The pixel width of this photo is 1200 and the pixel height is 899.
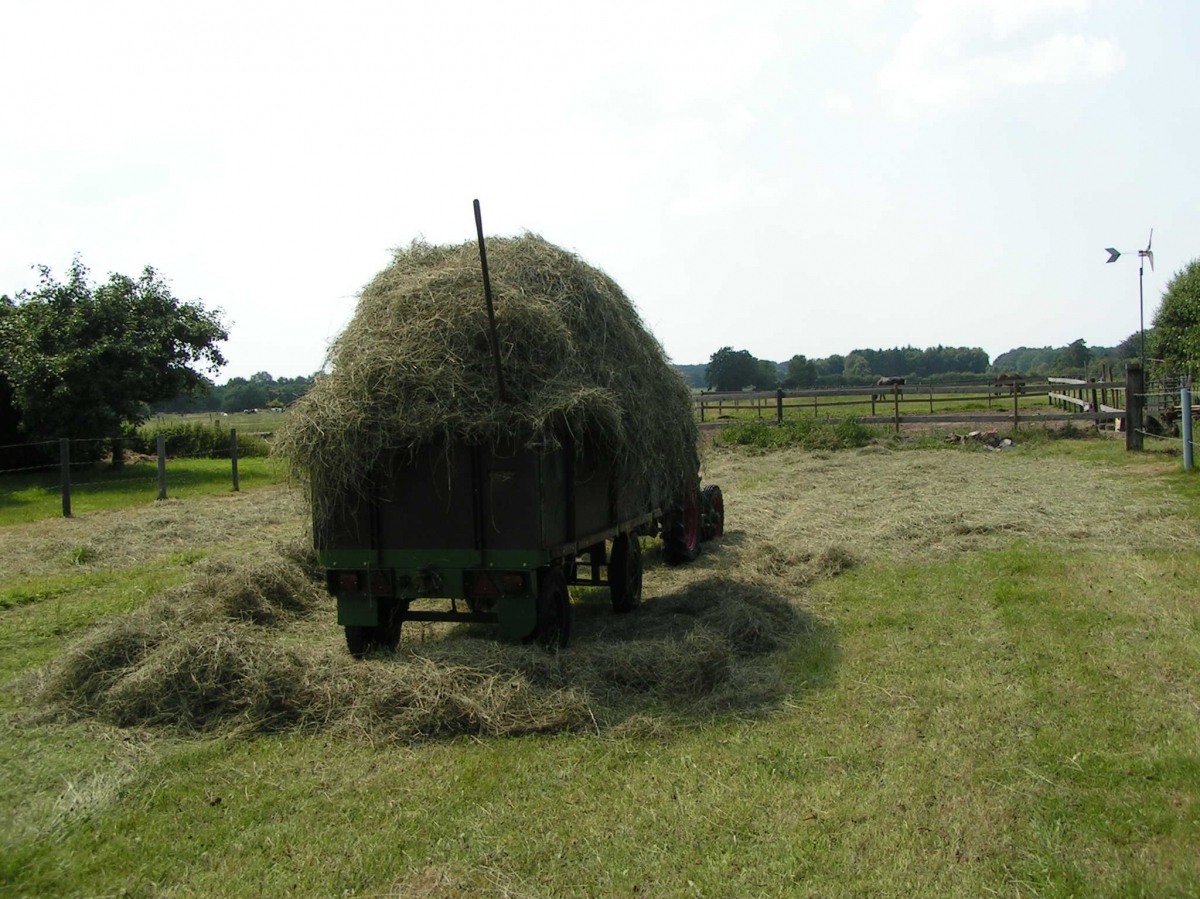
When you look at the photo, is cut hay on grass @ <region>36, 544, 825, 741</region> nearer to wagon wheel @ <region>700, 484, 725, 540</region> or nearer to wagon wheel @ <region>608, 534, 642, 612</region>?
wagon wheel @ <region>608, 534, 642, 612</region>

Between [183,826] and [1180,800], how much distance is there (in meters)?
4.47

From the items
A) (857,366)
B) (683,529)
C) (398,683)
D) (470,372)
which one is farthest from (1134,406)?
(857,366)

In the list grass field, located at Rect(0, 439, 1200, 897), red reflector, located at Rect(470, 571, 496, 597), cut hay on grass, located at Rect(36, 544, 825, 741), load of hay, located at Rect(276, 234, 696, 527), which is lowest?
grass field, located at Rect(0, 439, 1200, 897)

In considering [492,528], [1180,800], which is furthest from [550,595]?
[1180,800]

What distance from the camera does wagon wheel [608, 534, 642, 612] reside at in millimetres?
8711

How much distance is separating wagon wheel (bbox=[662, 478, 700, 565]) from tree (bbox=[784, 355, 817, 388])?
61.8 meters

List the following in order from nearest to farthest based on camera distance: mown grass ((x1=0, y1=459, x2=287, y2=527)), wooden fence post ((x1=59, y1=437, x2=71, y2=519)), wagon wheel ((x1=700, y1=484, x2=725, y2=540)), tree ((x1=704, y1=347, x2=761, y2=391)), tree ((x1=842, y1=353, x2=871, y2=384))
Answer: wagon wheel ((x1=700, y1=484, x2=725, y2=540)) < wooden fence post ((x1=59, y1=437, x2=71, y2=519)) < mown grass ((x1=0, y1=459, x2=287, y2=527)) < tree ((x1=704, y1=347, x2=761, y2=391)) < tree ((x1=842, y1=353, x2=871, y2=384))

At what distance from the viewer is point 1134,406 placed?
2053 centimetres

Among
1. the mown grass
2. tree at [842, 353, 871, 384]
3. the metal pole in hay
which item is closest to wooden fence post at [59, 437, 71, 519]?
the mown grass

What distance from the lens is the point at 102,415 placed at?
904 inches

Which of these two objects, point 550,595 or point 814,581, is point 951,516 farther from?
point 550,595

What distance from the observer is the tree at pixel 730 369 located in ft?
155

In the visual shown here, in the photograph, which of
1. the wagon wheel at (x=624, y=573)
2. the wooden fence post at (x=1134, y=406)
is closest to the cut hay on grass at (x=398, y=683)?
the wagon wheel at (x=624, y=573)

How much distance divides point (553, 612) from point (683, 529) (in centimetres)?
417
